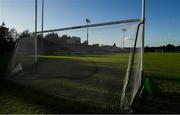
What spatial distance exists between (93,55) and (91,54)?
6.9 inches

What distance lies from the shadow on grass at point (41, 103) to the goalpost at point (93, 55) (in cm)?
36

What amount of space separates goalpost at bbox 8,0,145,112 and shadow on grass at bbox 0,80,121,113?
0.36 metres

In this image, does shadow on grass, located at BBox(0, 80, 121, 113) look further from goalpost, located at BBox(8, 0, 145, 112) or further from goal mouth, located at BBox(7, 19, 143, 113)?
goalpost, located at BBox(8, 0, 145, 112)

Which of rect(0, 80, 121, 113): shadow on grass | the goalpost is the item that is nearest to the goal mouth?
the goalpost

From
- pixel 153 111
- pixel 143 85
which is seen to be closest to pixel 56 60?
pixel 143 85

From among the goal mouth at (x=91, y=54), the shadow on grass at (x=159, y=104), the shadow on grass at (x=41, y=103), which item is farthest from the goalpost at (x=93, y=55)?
the shadow on grass at (x=41, y=103)

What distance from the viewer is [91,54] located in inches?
310

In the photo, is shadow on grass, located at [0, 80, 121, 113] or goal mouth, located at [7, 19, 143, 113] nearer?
shadow on grass, located at [0, 80, 121, 113]

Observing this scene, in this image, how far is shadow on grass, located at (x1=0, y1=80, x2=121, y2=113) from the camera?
4.60 m

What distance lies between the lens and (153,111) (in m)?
4.56

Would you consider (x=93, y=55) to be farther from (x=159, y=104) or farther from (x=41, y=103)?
(x=159, y=104)

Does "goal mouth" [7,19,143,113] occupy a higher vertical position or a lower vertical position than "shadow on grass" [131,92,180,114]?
higher

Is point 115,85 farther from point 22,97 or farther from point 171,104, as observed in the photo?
point 22,97

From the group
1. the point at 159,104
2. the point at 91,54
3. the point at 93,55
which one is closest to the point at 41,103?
the point at 159,104
